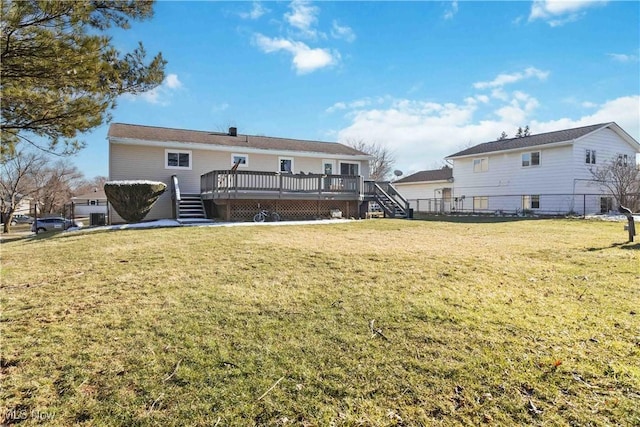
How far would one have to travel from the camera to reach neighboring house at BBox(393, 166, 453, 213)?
96.3 feet

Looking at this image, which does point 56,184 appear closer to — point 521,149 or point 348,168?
point 348,168

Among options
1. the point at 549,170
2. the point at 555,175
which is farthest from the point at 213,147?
the point at 555,175

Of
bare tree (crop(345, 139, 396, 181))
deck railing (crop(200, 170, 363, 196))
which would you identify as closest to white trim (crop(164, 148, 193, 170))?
deck railing (crop(200, 170, 363, 196))

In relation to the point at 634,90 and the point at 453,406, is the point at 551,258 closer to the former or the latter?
the point at 453,406

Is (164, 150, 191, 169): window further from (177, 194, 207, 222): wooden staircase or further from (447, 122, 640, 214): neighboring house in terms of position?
(447, 122, 640, 214): neighboring house

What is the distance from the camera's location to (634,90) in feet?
54.8

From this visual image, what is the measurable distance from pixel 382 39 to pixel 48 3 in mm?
10991

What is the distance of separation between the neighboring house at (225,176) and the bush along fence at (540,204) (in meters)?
11.9

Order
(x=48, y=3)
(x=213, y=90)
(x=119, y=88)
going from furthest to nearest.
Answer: (x=213, y=90)
(x=119, y=88)
(x=48, y=3)

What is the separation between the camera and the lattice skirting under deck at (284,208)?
48.1 ft

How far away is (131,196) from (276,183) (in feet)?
18.5

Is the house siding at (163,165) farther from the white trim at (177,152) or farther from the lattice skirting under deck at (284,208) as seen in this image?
the lattice skirting under deck at (284,208)

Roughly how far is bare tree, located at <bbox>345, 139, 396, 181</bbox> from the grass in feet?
135

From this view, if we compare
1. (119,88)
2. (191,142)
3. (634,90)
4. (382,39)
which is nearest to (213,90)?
(191,142)
